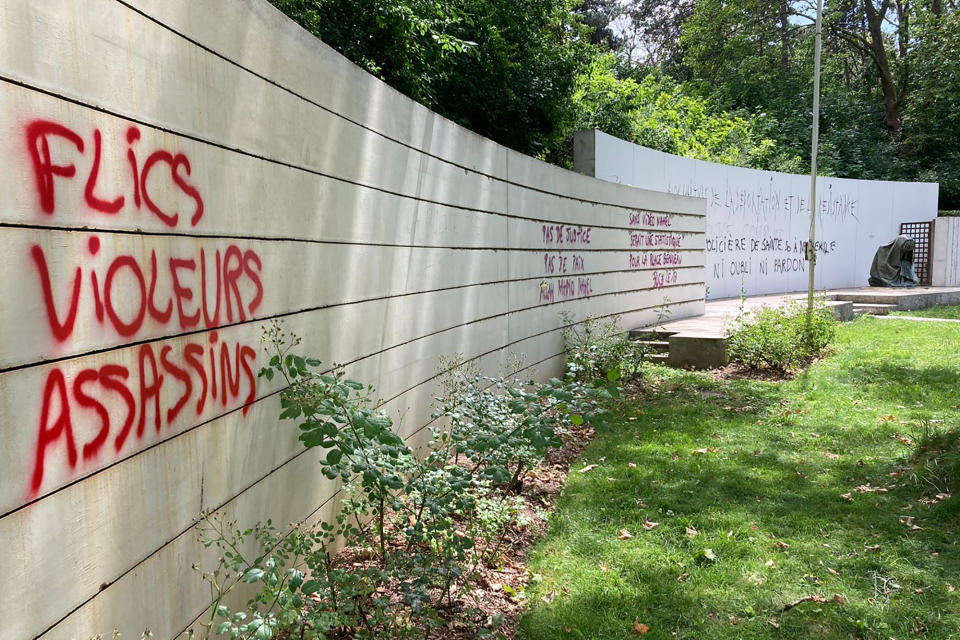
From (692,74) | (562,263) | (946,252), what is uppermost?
(692,74)

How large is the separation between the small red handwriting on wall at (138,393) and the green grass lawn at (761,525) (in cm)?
175

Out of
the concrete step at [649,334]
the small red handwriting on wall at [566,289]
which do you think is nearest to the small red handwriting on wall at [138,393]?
the small red handwriting on wall at [566,289]

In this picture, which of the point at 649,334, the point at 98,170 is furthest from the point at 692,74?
the point at 98,170

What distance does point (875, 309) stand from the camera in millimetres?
14648

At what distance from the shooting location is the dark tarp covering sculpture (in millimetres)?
19438

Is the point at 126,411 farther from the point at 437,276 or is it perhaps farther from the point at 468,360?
the point at 468,360

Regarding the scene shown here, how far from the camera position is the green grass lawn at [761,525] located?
11.1 feet

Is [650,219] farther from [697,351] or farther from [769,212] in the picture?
[769,212]

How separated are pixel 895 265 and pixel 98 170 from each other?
21333 mm

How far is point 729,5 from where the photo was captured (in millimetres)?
25359

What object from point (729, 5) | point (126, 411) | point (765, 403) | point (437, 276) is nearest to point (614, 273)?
point (765, 403)

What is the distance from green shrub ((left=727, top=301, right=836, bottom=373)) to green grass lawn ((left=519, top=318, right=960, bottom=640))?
3.95 feet

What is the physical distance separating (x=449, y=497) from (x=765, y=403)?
16.5 feet

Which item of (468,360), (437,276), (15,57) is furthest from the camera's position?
(468,360)
